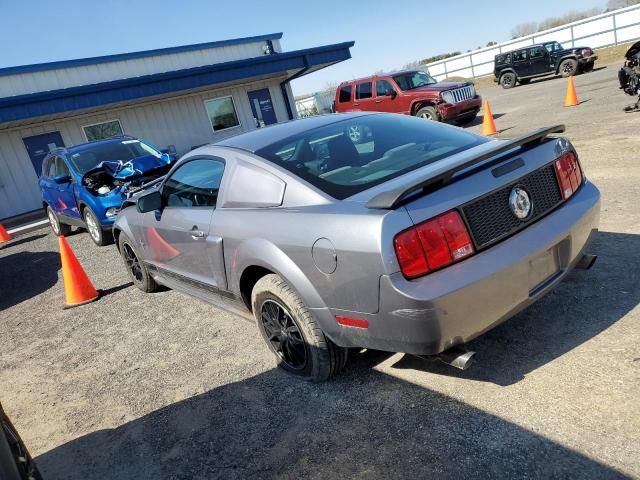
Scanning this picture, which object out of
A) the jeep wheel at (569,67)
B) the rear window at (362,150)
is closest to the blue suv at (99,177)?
the rear window at (362,150)

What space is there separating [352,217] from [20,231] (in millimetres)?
12707

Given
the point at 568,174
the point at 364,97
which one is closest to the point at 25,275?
the point at 568,174

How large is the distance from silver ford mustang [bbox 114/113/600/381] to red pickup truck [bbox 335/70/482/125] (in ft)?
33.4

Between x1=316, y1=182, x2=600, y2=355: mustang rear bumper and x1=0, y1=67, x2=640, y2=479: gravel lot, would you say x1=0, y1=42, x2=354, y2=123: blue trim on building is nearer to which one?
x1=0, y1=67, x2=640, y2=479: gravel lot

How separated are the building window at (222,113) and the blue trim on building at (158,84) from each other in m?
1.88

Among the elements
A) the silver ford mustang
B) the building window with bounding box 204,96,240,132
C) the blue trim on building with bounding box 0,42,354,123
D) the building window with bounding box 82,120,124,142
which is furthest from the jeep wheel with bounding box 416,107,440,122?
the silver ford mustang

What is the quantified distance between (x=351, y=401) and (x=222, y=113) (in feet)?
57.3

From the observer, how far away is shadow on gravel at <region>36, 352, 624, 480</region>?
218 centimetres

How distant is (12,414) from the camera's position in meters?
3.56

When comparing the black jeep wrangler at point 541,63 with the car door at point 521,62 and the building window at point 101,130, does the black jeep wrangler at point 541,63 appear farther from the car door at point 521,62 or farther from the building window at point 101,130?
the building window at point 101,130

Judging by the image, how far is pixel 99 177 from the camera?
7918mm

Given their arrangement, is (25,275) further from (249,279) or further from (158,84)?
(158,84)

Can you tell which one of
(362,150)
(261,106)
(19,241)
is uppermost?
(261,106)

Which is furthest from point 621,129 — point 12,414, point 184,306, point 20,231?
point 20,231
